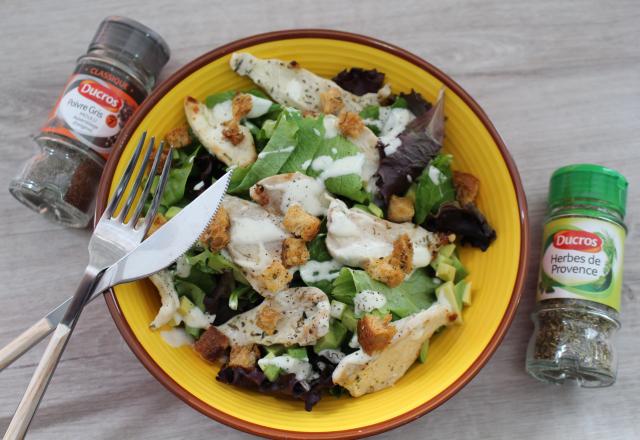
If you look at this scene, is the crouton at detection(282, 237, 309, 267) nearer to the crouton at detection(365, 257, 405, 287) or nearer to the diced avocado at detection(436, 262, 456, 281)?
the crouton at detection(365, 257, 405, 287)

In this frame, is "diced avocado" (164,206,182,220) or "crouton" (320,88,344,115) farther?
"crouton" (320,88,344,115)

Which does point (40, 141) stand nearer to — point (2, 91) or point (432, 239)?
point (2, 91)

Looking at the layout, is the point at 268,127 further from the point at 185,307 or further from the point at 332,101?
the point at 185,307

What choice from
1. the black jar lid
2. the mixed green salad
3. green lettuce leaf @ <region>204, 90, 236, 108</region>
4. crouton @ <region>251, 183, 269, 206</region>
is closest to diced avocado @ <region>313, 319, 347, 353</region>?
the mixed green salad

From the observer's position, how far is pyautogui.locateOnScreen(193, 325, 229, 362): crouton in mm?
1862

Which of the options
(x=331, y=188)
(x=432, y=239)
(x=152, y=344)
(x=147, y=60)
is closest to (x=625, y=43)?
(x=432, y=239)

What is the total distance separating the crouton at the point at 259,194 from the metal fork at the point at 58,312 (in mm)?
297

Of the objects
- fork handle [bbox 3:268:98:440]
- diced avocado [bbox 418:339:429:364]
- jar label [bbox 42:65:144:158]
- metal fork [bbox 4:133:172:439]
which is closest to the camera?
fork handle [bbox 3:268:98:440]

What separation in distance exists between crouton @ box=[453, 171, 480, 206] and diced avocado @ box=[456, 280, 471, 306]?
261mm

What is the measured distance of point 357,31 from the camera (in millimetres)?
2369

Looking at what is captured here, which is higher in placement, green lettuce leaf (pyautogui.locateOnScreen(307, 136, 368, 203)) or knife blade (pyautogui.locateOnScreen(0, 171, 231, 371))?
green lettuce leaf (pyautogui.locateOnScreen(307, 136, 368, 203))

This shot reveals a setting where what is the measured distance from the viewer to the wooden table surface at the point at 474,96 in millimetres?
2074

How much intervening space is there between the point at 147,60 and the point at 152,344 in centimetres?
98

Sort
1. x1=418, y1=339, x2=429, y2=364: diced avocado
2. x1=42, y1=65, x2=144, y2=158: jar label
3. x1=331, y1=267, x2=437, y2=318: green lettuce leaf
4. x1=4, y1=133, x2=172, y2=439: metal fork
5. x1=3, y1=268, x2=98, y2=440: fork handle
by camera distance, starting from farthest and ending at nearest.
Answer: x1=42, y1=65, x2=144, y2=158: jar label, x1=418, y1=339, x2=429, y2=364: diced avocado, x1=331, y1=267, x2=437, y2=318: green lettuce leaf, x1=4, y1=133, x2=172, y2=439: metal fork, x1=3, y1=268, x2=98, y2=440: fork handle
